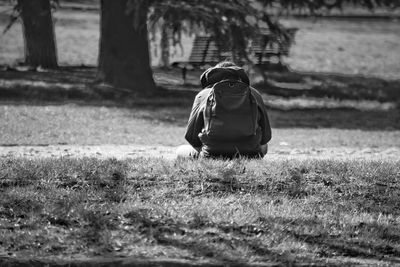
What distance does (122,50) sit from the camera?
58.7 feet

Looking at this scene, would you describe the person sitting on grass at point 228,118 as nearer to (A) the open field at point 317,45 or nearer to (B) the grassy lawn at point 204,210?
Result: (B) the grassy lawn at point 204,210

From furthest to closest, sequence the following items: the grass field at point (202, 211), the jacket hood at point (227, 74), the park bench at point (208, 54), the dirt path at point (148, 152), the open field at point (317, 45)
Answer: the open field at point (317, 45) → the park bench at point (208, 54) → the dirt path at point (148, 152) → the jacket hood at point (227, 74) → the grass field at point (202, 211)

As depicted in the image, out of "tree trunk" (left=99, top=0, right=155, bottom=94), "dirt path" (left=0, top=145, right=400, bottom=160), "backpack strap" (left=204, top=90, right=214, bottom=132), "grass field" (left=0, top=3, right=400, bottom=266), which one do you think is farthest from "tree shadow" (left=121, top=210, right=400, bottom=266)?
"tree trunk" (left=99, top=0, right=155, bottom=94)

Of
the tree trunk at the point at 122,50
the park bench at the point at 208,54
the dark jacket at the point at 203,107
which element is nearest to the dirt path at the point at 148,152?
the dark jacket at the point at 203,107

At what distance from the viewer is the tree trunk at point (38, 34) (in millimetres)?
20375

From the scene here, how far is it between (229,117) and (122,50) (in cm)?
1046

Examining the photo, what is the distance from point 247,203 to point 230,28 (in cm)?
1038

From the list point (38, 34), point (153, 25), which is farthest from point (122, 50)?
point (38, 34)

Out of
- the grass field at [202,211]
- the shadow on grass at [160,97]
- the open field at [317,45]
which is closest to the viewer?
the grass field at [202,211]

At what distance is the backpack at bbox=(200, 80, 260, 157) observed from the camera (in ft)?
25.2

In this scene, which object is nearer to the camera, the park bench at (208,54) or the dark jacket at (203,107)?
the dark jacket at (203,107)

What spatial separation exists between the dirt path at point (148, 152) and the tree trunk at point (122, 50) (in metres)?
5.75

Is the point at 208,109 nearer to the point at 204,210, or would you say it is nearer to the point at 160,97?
the point at 204,210

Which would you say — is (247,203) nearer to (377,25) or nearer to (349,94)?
(349,94)
